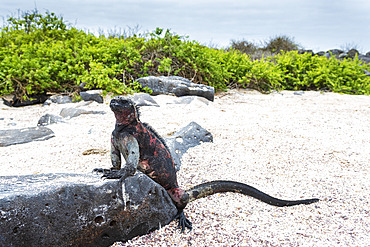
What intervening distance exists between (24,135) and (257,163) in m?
2.97

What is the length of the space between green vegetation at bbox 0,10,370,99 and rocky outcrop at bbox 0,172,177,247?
4572 millimetres

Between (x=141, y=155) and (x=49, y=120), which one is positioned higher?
(x=141, y=155)

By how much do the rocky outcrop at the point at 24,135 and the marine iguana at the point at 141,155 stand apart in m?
2.38

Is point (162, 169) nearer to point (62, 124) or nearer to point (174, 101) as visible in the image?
point (62, 124)

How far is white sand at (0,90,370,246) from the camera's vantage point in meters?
2.19

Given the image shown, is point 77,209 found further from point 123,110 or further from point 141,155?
point 123,110

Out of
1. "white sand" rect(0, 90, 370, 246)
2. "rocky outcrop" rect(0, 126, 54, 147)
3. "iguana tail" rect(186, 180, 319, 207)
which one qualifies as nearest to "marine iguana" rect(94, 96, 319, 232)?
"iguana tail" rect(186, 180, 319, 207)

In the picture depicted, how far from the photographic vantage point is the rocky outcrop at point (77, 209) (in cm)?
170

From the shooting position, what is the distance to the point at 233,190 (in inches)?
106

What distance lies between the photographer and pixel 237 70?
8797mm

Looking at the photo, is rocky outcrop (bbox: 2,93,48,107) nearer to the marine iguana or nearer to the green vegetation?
the green vegetation

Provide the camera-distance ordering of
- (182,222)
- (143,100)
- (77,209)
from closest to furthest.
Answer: (77,209) < (182,222) < (143,100)

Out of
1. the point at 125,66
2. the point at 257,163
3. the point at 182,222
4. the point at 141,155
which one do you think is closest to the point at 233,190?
the point at 182,222

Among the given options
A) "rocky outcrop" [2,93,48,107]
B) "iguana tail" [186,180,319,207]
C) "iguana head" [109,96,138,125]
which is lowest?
"rocky outcrop" [2,93,48,107]
